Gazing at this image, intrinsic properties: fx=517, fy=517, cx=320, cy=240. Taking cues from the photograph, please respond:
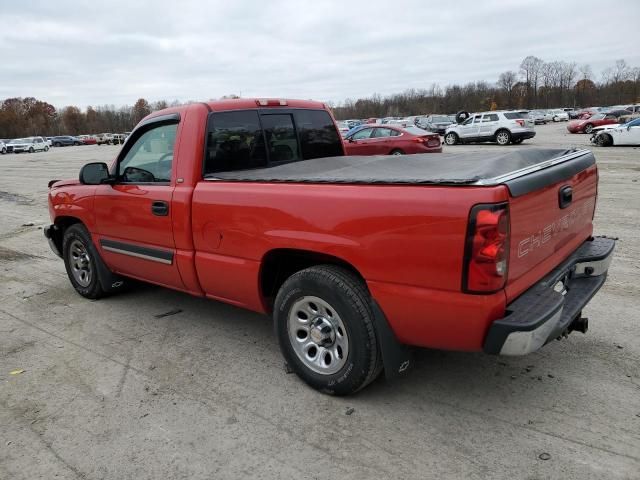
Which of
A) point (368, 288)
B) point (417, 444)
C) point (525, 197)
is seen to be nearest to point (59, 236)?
point (368, 288)

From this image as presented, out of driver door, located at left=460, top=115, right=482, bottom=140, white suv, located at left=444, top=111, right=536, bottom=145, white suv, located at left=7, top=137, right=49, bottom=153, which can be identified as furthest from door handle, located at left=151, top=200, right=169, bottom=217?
white suv, located at left=7, top=137, right=49, bottom=153

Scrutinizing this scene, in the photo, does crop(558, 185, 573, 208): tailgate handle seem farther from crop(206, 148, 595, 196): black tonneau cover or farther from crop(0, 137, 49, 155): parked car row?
crop(0, 137, 49, 155): parked car row

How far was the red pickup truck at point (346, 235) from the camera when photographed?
2.58 metres

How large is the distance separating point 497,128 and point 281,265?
24.6m

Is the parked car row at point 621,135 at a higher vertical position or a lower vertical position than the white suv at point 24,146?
lower

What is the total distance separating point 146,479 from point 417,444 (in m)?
1.43

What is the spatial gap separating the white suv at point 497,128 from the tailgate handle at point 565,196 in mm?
23967

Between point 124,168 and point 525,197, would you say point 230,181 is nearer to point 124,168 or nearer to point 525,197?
point 124,168

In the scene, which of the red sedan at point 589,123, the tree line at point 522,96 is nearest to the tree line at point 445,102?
the tree line at point 522,96

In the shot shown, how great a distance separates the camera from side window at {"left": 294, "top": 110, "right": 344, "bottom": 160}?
476cm

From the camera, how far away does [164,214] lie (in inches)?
158

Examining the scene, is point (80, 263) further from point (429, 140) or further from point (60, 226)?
point (429, 140)

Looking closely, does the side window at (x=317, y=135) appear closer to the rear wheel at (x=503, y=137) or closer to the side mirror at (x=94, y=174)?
the side mirror at (x=94, y=174)

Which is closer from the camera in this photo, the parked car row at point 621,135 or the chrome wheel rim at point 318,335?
the chrome wheel rim at point 318,335
